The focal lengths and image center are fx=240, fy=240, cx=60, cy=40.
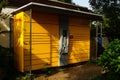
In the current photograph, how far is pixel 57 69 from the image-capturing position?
43.2 ft

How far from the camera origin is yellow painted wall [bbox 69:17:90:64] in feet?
47.1

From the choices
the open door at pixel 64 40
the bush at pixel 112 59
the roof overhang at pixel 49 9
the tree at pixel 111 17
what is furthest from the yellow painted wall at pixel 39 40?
the tree at pixel 111 17

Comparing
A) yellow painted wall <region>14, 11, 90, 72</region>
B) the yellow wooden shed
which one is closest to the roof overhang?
the yellow wooden shed

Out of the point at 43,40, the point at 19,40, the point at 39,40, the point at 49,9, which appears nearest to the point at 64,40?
the point at 43,40

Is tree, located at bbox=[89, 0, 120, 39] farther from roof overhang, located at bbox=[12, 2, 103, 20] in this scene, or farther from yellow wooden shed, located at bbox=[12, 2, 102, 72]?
roof overhang, located at bbox=[12, 2, 103, 20]

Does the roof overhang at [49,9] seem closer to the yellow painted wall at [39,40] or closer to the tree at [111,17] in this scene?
the yellow painted wall at [39,40]

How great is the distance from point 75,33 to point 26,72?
432 cm

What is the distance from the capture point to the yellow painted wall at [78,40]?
1436 cm

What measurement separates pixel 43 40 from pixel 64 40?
5.29ft

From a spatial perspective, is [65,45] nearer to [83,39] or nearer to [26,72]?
[83,39]

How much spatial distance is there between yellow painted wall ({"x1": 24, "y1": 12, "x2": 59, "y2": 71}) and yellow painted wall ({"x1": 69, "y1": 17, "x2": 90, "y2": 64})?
4.40 ft

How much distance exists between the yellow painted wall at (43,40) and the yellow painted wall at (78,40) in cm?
134

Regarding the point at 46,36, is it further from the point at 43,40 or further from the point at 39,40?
the point at 39,40

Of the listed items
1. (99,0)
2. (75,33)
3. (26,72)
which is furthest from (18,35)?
(99,0)
